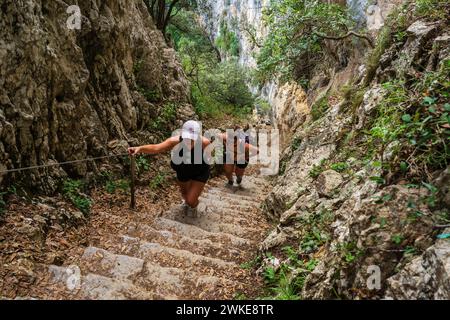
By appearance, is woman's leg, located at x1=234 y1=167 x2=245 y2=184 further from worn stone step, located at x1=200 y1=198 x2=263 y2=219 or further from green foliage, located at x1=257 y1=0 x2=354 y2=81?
green foliage, located at x1=257 y1=0 x2=354 y2=81

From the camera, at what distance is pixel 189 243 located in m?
4.44

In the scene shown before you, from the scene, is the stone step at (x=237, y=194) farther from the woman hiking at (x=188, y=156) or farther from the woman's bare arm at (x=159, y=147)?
the woman's bare arm at (x=159, y=147)

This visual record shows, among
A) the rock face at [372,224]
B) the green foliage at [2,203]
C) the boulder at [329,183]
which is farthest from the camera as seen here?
the boulder at [329,183]

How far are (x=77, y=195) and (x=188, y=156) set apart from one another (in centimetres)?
176

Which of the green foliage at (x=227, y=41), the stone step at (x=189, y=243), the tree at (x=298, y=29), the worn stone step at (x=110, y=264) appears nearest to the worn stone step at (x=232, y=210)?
the stone step at (x=189, y=243)

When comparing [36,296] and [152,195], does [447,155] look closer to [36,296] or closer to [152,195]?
[36,296]

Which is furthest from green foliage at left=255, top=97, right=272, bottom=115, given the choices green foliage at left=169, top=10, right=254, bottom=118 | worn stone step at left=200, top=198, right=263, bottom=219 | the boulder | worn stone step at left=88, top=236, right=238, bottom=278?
worn stone step at left=88, top=236, right=238, bottom=278

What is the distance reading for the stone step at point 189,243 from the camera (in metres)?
4.30

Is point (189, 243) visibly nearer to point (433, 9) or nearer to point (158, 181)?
point (158, 181)

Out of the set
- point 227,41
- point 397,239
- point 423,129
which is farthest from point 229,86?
point 397,239

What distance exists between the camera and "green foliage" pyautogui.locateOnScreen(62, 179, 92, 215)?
15.6ft

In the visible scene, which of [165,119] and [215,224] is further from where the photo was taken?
[165,119]

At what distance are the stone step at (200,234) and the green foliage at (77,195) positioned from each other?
1.03 meters
